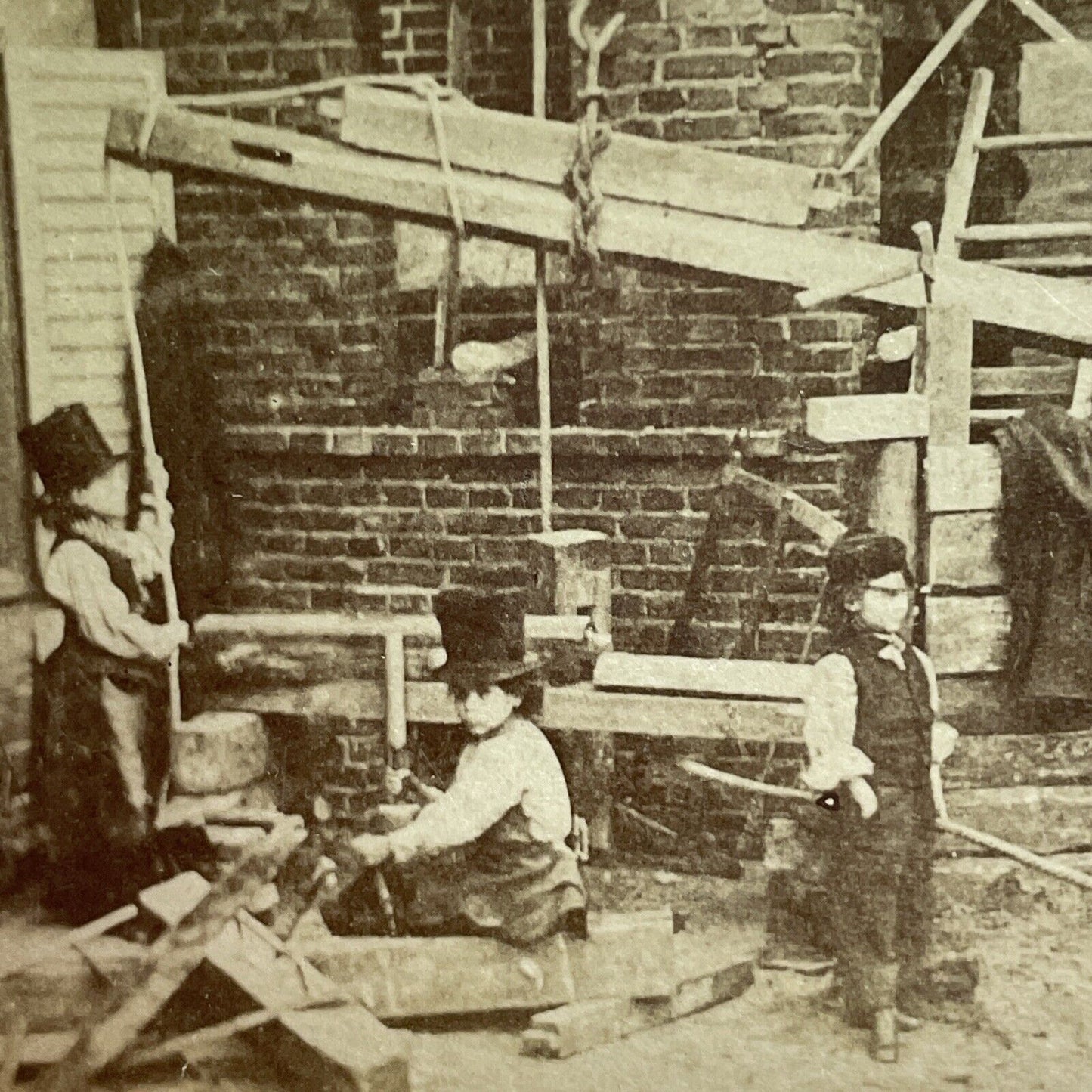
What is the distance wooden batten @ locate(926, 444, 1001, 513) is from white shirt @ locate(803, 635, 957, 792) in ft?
1.08

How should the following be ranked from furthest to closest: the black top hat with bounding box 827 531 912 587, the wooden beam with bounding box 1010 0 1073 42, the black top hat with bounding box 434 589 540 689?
the black top hat with bounding box 434 589 540 689 < the black top hat with bounding box 827 531 912 587 < the wooden beam with bounding box 1010 0 1073 42

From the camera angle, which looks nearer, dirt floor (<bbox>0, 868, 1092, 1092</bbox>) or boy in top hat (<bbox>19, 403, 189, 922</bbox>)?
dirt floor (<bbox>0, 868, 1092, 1092</bbox>)

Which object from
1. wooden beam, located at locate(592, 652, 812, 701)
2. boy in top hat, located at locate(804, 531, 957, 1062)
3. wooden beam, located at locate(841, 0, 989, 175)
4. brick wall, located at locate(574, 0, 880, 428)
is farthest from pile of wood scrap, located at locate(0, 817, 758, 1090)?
wooden beam, located at locate(841, 0, 989, 175)

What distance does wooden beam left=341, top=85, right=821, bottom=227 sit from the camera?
2.51 meters

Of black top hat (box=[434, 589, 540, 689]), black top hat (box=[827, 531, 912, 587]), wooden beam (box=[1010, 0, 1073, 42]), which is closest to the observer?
wooden beam (box=[1010, 0, 1073, 42])

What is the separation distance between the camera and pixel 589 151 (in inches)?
99.4

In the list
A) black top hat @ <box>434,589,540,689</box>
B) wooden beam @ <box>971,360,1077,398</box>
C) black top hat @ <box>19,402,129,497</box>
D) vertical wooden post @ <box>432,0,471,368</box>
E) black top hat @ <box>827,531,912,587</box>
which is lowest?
black top hat @ <box>434,589,540,689</box>

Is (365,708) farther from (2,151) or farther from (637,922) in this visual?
(2,151)

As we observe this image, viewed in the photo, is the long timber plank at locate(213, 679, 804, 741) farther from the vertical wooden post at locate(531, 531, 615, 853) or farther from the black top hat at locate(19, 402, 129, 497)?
the black top hat at locate(19, 402, 129, 497)

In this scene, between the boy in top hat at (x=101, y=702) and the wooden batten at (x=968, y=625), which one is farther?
the boy in top hat at (x=101, y=702)

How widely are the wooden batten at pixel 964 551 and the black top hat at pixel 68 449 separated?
1909 millimetres

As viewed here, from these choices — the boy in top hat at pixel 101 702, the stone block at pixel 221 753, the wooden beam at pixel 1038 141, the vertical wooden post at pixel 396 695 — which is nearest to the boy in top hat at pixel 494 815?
the vertical wooden post at pixel 396 695

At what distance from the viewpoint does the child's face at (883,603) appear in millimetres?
2564

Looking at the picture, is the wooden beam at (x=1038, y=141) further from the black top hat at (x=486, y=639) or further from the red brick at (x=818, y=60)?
the black top hat at (x=486, y=639)
